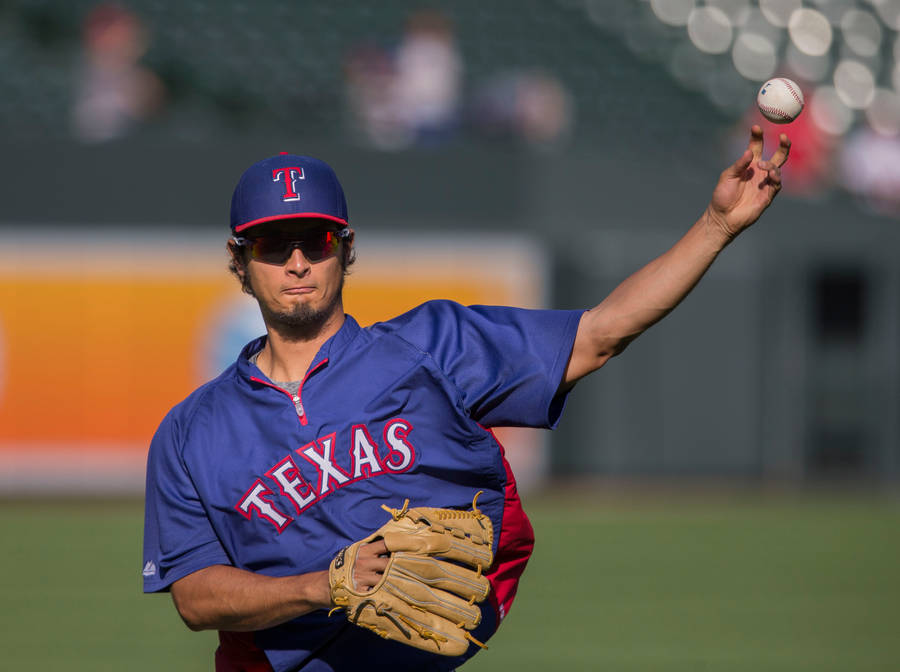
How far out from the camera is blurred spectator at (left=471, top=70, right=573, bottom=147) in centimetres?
1341

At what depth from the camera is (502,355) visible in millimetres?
2975

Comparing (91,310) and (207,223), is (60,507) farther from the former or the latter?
(207,223)

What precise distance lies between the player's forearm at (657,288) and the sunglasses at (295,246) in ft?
2.16

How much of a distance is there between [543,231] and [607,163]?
1003 mm

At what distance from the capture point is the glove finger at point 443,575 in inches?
108

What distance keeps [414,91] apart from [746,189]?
35.5ft

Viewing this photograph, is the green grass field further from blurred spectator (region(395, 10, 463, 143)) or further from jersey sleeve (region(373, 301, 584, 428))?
blurred spectator (region(395, 10, 463, 143))

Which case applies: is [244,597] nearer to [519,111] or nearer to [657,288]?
[657,288]

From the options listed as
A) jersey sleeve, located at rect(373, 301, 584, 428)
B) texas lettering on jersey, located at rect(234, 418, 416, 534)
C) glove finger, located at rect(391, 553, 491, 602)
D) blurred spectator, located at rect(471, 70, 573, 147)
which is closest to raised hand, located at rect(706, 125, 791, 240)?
jersey sleeve, located at rect(373, 301, 584, 428)

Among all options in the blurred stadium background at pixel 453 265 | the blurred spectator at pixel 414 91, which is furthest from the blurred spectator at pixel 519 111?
the blurred spectator at pixel 414 91

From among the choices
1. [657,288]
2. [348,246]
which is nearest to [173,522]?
[348,246]

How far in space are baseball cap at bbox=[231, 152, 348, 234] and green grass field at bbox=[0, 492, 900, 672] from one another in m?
3.27

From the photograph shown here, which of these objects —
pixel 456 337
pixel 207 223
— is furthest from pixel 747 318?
pixel 456 337

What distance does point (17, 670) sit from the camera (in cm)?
564
